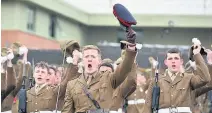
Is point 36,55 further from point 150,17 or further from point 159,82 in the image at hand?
point 150,17

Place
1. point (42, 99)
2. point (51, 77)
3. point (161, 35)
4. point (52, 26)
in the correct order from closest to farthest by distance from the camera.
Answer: point (42, 99)
point (51, 77)
point (52, 26)
point (161, 35)

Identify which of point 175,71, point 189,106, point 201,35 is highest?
point 201,35

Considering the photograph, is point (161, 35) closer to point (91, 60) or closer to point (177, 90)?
point (177, 90)

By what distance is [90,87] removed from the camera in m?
6.09

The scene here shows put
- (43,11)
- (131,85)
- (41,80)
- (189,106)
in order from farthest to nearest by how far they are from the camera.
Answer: (43,11) < (41,80) < (189,106) < (131,85)

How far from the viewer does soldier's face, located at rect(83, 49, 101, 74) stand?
604cm

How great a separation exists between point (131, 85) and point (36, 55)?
9741 mm

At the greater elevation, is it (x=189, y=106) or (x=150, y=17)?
(x=150, y=17)

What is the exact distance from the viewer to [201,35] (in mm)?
32250

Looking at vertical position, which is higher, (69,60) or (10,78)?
(69,60)

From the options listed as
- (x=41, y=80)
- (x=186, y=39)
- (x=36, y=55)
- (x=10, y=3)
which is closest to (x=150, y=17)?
(x=186, y=39)

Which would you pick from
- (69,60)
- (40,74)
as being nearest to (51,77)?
(40,74)

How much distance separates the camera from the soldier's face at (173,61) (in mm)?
7294

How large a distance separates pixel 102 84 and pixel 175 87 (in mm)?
1602
